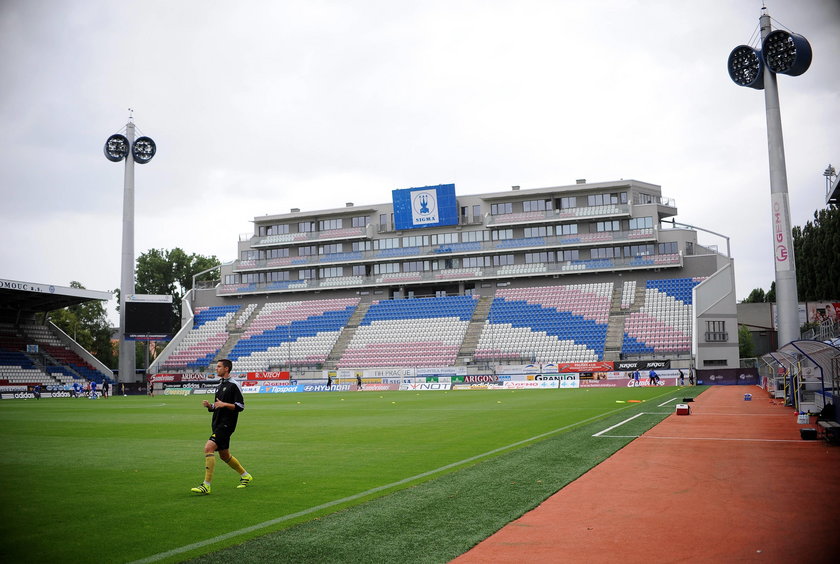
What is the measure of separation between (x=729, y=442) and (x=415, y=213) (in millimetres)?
65205

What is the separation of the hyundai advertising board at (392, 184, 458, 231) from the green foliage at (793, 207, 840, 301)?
37891 mm

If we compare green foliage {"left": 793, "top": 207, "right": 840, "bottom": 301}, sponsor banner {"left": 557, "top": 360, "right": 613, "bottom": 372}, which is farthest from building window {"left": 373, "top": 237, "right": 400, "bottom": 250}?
green foliage {"left": 793, "top": 207, "right": 840, "bottom": 301}

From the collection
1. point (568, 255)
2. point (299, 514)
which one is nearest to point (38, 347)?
point (568, 255)

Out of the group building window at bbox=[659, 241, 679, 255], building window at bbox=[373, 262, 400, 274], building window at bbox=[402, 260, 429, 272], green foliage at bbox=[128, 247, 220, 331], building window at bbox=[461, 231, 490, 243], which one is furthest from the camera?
green foliage at bbox=[128, 247, 220, 331]

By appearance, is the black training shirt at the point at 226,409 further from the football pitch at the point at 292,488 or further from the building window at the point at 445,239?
the building window at the point at 445,239

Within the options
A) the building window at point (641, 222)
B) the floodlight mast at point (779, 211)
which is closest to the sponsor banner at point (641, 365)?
the floodlight mast at point (779, 211)

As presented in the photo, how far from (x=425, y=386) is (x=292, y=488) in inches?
1901

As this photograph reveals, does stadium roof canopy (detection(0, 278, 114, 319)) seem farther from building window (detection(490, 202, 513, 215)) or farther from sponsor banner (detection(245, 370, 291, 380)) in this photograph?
building window (detection(490, 202, 513, 215))

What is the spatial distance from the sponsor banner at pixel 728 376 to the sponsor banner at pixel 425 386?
20.8 meters

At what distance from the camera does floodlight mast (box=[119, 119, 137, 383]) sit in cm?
6412

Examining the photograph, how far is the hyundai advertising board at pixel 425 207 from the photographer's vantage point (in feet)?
A: 258

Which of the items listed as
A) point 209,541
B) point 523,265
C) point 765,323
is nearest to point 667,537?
point 209,541

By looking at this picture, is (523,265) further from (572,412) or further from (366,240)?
(572,412)

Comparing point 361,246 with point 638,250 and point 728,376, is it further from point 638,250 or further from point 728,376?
point 728,376
